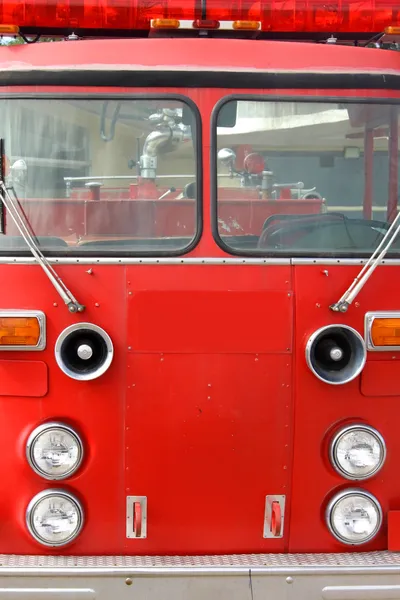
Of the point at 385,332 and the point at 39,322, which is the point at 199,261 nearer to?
the point at 39,322

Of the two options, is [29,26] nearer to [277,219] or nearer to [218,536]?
[277,219]

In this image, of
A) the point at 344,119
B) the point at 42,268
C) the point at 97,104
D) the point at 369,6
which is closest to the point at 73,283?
the point at 42,268

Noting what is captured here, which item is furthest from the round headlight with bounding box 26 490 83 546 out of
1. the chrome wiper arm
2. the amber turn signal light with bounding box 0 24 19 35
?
the amber turn signal light with bounding box 0 24 19 35

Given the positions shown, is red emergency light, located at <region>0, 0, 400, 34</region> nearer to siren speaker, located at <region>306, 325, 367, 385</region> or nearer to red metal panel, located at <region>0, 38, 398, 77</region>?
red metal panel, located at <region>0, 38, 398, 77</region>

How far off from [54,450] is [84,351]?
41 centimetres

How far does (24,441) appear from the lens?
278cm

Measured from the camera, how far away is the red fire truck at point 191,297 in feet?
9.09

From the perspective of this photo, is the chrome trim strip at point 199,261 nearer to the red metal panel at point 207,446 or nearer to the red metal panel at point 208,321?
the red metal panel at point 208,321

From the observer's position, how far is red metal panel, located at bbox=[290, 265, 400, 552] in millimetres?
2812

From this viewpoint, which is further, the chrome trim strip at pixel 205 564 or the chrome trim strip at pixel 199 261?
the chrome trim strip at pixel 199 261

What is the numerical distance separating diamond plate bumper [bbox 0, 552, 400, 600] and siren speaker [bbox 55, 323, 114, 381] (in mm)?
755

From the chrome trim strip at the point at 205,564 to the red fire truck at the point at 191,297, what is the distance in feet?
0.06

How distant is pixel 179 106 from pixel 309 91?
0.54 metres

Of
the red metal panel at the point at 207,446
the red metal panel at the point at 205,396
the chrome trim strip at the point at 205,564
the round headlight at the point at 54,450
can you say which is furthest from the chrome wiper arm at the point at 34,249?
the chrome trim strip at the point at 205,564
